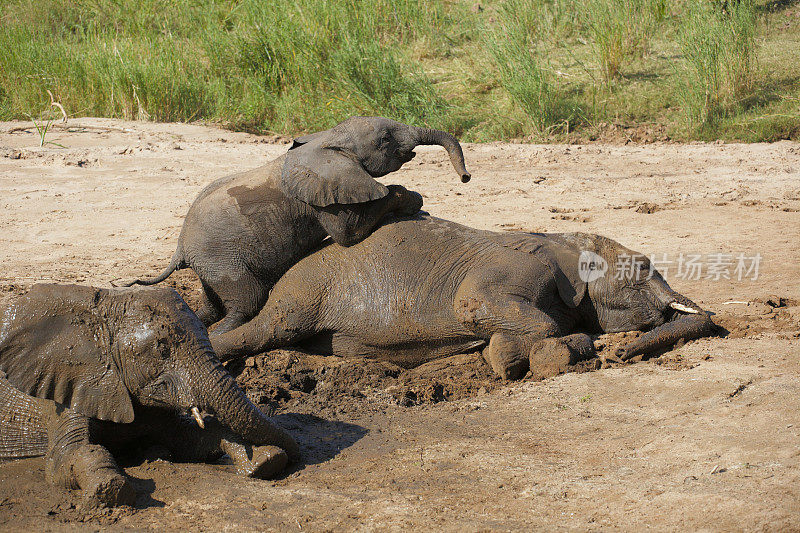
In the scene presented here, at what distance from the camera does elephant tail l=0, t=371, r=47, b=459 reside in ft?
13.7

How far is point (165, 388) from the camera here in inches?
152

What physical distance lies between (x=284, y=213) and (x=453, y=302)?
1180 millimetres

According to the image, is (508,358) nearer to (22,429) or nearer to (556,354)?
(556,354)

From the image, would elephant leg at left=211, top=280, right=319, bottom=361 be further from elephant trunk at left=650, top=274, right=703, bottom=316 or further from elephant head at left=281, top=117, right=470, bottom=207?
elephant trunk at left=650, top=274, right=703, bottom=316

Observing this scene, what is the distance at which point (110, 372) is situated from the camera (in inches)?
153

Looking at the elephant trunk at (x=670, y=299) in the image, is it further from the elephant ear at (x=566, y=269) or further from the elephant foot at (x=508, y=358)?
the elephant foot at (x=508, y=358)

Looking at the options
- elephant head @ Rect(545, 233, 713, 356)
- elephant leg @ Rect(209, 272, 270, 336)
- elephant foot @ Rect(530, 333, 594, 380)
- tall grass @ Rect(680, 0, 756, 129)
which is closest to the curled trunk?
elephant head @ Rect(545, 233, 713, 356)

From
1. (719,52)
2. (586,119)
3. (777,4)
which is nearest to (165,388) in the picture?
(586,119)

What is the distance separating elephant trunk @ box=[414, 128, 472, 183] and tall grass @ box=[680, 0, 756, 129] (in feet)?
18.1

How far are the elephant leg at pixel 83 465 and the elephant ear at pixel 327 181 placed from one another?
214cm

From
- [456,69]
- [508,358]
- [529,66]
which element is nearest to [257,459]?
[508,358]

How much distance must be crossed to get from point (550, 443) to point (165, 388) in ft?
5.82

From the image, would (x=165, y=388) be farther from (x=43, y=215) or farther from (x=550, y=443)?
(x=43, y=215)

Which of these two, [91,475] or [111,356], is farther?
[111,356]
